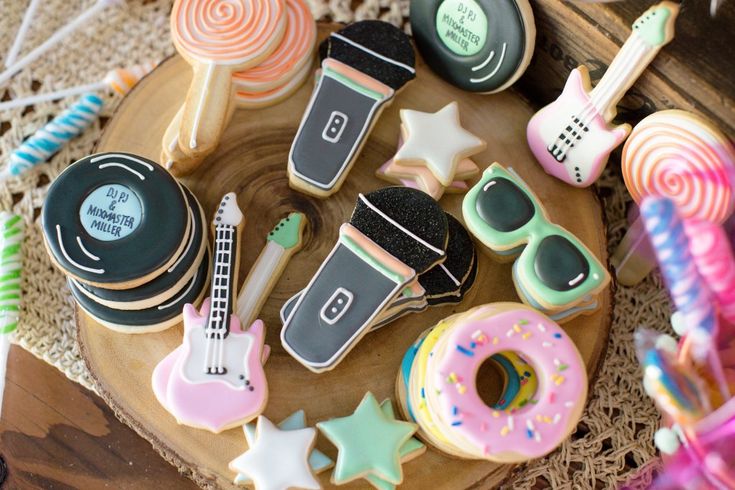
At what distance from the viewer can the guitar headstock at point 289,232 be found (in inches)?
47.5

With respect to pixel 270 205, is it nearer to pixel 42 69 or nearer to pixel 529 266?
pixel 529 266

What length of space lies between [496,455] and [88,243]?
61 cm

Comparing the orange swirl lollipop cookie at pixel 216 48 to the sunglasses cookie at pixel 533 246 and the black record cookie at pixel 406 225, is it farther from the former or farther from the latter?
the sunglasses cookie at pixel 533 246

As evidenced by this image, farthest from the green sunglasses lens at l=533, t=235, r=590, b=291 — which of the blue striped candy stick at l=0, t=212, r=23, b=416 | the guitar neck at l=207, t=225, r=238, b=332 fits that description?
the blue striped candy stick at l=0, t=212, r=23, b=416

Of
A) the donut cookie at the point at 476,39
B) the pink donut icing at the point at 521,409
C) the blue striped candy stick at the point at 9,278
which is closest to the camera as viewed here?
the pink donut icing at the point at 521,409

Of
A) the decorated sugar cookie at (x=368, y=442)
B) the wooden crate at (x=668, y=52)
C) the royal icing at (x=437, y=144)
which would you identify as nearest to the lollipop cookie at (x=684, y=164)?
the wooden crate at (x=668, y=52)

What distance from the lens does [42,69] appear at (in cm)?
153

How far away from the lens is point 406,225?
1.12 meters

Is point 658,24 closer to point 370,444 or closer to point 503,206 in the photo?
point 503,206

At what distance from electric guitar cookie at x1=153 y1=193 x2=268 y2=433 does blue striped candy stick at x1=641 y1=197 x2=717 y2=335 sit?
22.0 inches

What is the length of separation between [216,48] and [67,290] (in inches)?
19.6

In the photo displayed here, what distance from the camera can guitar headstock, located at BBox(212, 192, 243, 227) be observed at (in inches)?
46.9

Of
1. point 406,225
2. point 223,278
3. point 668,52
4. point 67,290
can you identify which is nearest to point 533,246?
point 406,225

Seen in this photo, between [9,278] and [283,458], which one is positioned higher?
[283,458]
